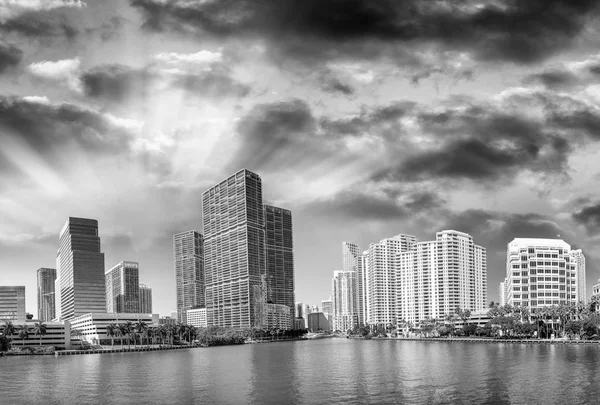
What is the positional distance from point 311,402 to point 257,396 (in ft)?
38.8

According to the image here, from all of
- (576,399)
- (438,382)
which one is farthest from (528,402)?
(438,382)

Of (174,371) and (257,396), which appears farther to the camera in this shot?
(174,371)

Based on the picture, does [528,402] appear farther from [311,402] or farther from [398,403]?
[311,402]

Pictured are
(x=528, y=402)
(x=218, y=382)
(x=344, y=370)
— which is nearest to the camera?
(x=528, y=402)

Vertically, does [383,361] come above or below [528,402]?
Answer: below

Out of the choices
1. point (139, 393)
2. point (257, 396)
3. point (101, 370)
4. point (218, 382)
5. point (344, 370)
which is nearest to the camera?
point (257, 396)

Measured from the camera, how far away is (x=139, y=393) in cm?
10744

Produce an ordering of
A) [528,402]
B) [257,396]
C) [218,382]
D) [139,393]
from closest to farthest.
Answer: [528,402], [257,396], [139,393], [218,382]

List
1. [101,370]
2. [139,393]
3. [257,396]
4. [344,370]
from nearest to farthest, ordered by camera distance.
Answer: [257,396], [139,393], [344,370], [101,370]

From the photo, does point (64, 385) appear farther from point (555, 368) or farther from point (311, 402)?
point (555, 368)

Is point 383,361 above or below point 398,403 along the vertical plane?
below

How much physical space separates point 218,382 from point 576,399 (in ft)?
218

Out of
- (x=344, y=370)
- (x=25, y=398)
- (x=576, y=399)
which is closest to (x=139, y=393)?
(x=25, y=398)

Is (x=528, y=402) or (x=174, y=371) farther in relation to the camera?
(x=174, y=371)
